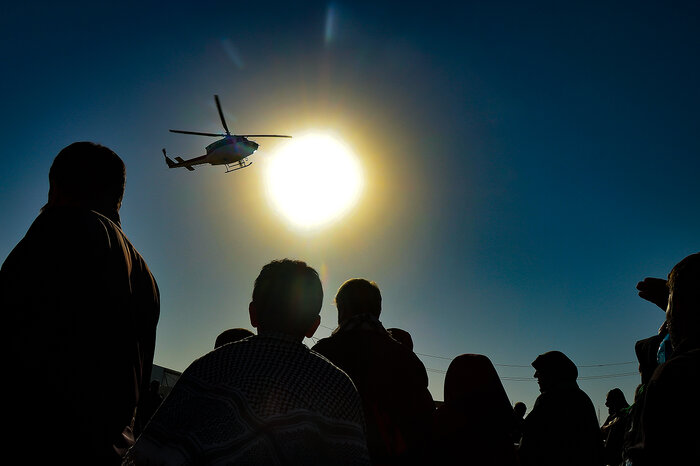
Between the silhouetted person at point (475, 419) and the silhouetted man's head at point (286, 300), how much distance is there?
79.0 inches

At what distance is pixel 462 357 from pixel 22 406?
289cm

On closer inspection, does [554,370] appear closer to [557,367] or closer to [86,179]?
[557,367]

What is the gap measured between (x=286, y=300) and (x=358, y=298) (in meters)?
1.36

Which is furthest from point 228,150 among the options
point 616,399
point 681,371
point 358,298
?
point 681,371

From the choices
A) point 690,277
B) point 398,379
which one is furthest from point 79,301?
point 690,277

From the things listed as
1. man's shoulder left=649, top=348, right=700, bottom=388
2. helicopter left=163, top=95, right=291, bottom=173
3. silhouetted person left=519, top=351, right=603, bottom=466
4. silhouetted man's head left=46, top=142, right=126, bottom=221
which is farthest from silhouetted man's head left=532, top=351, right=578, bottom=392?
helicopter left=163, top=95, right=291, bottom=173

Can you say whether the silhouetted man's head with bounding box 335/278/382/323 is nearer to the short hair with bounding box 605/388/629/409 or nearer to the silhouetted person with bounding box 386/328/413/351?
the silhouetted person with bounding box 386/328/413/351

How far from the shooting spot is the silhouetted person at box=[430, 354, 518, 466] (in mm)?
3408

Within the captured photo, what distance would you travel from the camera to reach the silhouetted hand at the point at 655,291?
10.2 feet

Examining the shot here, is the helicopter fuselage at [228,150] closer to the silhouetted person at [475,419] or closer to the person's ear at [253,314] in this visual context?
the silhouetted person at [475,419]

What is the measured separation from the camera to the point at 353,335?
9.72 ft

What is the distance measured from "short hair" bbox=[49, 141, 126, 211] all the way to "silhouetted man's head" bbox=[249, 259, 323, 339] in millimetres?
943

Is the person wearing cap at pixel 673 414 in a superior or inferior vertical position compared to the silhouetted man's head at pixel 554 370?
inferior

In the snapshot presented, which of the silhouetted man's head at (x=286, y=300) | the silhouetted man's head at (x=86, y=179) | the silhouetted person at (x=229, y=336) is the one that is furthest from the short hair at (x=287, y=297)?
the silhouetted person at (x=229, y=336)
